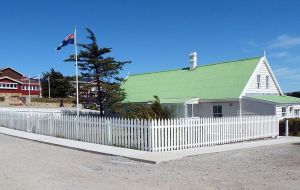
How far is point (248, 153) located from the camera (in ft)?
46.0

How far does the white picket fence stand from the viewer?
14.8 metres

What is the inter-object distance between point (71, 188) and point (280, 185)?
14.6 ft

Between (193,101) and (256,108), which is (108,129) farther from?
(256,108)

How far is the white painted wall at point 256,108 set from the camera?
26045mm

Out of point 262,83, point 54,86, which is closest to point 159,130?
point 262,83

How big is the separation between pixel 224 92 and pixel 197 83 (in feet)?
12.6

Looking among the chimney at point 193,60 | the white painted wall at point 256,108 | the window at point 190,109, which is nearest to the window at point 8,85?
the chimney at point 193,60

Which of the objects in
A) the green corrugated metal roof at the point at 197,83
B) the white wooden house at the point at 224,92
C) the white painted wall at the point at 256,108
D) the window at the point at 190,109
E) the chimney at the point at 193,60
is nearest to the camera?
the white painted wall at the point at 256,108

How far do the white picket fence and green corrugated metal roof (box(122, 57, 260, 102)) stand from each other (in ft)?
24.7

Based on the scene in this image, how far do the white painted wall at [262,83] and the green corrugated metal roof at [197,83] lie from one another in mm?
476

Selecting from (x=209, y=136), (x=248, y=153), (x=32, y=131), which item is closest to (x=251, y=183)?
(x=248, y=153)

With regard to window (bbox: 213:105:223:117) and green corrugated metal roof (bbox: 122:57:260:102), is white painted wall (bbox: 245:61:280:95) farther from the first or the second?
window (bbox: 213:105:223:117)

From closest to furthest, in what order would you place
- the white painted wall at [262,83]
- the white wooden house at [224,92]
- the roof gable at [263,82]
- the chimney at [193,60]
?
the white wooden house at [224,92], the roof gable at [263,82], the white painted wall at [262,83], the chimney at [193,60]

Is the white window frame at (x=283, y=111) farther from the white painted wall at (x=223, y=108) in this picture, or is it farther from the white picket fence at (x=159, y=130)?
the white picket fence at (x=159, y=130)
